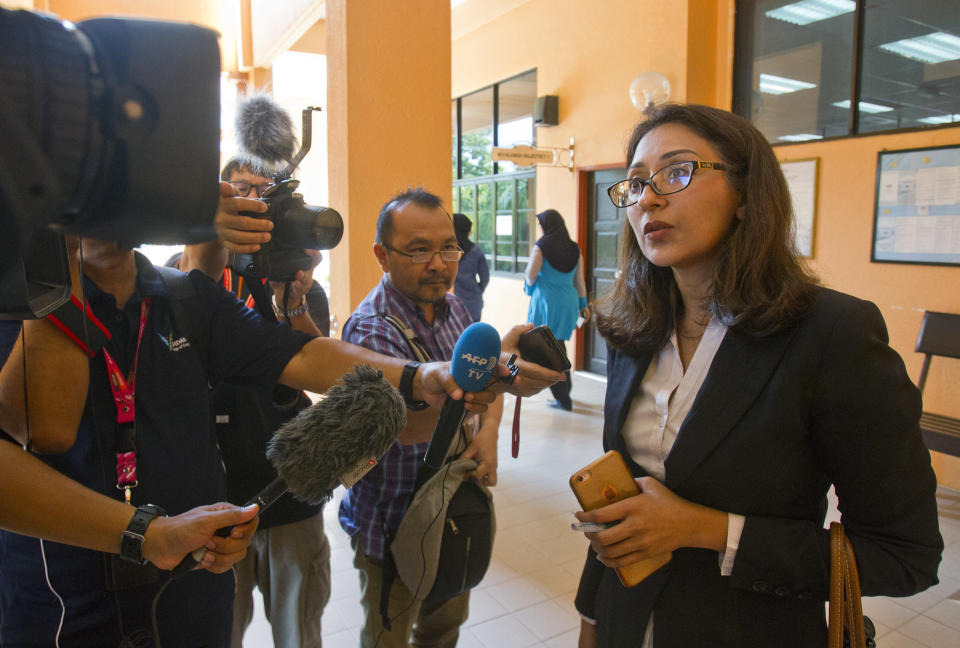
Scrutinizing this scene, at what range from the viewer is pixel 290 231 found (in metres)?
1.21

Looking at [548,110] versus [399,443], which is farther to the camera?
[548,110]

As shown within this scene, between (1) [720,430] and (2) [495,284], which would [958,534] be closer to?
(1) [720,430]

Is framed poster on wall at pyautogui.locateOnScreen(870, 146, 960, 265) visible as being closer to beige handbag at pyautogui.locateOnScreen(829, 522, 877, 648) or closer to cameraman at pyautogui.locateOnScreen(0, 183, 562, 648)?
beige handbag at pyautogui.locateOnScreen(829, 522, 877, 648)

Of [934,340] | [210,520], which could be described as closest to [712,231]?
[210,520]

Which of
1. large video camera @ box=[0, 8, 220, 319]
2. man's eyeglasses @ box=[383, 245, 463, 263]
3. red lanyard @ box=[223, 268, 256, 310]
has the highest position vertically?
large video camera @ box=[0, 8, 220, 319]

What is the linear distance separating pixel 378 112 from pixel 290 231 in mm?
2069

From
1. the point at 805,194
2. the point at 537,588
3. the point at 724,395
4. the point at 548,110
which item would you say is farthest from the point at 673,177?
the point at 548,110

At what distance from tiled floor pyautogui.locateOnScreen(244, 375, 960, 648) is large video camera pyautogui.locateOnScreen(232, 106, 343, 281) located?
1.63 metres

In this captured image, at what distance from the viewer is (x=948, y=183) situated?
356 cm

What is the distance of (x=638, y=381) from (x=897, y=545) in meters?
0.49

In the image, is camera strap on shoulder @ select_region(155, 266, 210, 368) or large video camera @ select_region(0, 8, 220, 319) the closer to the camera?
large video camera @ select_region(0, 8, 220, 319)

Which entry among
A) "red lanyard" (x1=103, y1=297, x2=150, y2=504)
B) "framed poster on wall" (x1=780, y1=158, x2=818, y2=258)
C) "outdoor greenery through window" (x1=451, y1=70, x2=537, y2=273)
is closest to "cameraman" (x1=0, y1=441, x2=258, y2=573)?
"red lanyard" (x1=103, y1=297, x2=150, y2=504)

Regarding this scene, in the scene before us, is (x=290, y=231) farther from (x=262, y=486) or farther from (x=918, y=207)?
(x=918, y=207)

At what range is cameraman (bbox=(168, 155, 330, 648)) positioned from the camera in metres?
1.55
